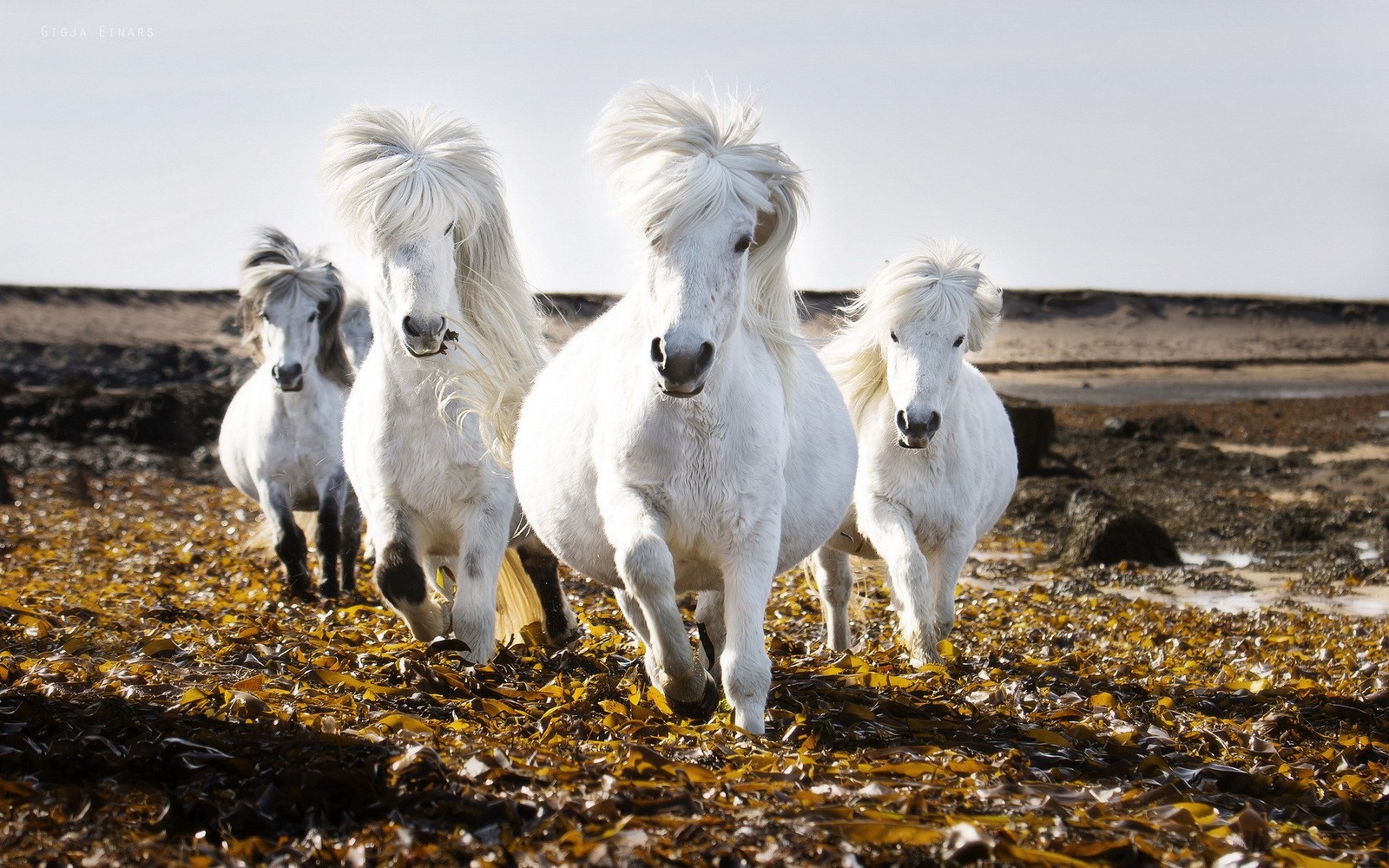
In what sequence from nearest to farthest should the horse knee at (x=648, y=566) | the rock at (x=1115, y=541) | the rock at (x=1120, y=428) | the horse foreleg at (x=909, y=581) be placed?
the horse knee at (x=648, y=566) → the horse foreleg at (x=909, y=581) → the rock at (x=1115, y=541) → the rock at (x=1120, y=428)

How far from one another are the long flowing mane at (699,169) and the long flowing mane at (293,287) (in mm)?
4943

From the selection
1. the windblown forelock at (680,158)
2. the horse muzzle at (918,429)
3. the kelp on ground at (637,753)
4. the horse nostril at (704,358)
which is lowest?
the kelp on ground at (637,753)

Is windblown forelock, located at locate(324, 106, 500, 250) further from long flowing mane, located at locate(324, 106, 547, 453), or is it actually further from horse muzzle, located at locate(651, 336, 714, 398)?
horse muzzle, located at locate(651, 336, 714, 398)

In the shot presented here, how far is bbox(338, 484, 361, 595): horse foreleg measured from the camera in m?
8.84


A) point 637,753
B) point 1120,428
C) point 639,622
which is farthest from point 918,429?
point 1120,428

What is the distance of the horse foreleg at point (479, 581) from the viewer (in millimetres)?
5156

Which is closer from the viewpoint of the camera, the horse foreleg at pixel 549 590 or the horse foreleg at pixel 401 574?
the horse foreleg at pixel 401 574

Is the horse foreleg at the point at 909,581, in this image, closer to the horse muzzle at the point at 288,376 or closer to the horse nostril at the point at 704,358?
the horse nostril at the point at 704,358

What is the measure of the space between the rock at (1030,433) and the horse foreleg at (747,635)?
1411 centimetres

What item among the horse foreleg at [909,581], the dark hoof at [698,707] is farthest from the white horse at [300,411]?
the dark hoof at [698,707]

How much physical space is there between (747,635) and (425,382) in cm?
222

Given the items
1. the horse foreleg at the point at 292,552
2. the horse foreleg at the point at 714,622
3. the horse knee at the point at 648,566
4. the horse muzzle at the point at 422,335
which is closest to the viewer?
the horse knee at the point at 648,566

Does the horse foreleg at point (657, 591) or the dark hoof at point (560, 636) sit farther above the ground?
the horse foreleg at point (657, 591)

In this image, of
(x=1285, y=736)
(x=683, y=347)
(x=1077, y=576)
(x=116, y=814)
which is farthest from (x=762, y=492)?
(x=1077, y=576)
